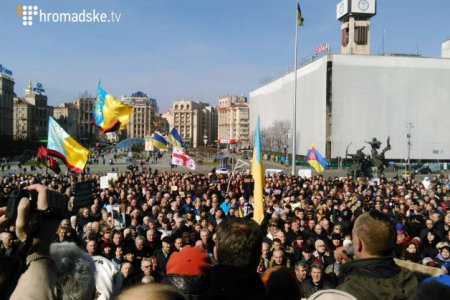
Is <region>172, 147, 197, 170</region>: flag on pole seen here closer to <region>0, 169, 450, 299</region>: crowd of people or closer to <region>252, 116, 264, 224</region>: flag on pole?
<region>0, 169, 450, 299</region>: crowd of people

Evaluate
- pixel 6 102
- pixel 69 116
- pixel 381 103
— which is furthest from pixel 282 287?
pixel 69 116

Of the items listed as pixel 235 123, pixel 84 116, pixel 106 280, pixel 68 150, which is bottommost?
pixel 106 280

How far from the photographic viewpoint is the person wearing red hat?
122 inches

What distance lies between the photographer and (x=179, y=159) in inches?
803

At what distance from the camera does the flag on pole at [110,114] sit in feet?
51.3

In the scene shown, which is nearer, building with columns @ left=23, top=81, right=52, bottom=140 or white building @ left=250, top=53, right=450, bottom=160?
white building @ left=250, top=53, right=450, bottom=160

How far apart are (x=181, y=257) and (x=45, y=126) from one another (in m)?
130

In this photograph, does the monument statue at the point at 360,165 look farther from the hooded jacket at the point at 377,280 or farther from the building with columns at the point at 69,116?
the building with columns at the point at 69,116

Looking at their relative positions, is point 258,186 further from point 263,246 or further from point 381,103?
point 381,103

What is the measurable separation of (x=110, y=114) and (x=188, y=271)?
13207 mm

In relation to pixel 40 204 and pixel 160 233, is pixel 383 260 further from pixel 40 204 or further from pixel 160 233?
pixel 160 233

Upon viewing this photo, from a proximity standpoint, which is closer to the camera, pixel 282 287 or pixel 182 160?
pixel 282 287

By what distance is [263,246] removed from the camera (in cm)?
670

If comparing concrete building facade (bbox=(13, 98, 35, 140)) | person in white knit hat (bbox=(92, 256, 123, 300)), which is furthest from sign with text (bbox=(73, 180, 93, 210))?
concrete building facade (bbox=(13, 98, 35, 140))
